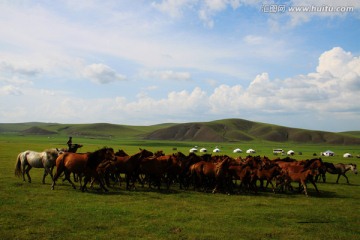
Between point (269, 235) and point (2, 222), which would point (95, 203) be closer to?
point (2, 222)

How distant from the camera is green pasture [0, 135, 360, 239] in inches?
363

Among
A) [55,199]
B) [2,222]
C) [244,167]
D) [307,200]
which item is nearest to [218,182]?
[244,167]

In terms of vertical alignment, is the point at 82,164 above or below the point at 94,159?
below

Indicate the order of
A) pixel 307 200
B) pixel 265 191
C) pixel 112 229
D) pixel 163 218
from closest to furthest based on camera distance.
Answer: pixel 112 229 → pixel 163 218 → pixel 307 200 → pixel 265 191

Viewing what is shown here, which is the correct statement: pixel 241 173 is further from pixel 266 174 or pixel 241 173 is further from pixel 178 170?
pixel 178 170

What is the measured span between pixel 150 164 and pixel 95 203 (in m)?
5.38

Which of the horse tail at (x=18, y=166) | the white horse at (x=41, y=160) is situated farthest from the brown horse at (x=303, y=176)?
the horse tail at (x=18, y=166)

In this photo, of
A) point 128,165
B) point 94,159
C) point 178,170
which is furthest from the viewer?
point 178,170

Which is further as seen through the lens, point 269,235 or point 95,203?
point 95,203

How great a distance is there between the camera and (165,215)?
11.2 meters

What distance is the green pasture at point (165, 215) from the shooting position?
923cm

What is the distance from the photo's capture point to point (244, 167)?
59.3ft

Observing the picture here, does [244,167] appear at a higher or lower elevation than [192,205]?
higher

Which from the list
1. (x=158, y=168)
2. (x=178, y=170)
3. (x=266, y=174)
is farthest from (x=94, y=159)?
(x=266, y=174)
